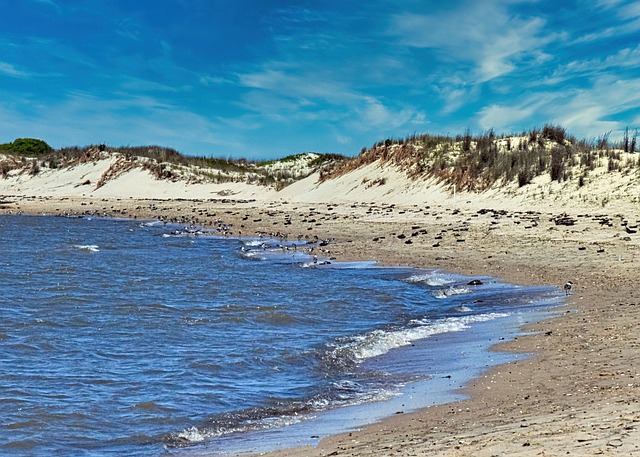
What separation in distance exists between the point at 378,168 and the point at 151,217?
12.3 m

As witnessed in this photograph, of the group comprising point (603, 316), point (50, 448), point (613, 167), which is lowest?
point (50, 448)

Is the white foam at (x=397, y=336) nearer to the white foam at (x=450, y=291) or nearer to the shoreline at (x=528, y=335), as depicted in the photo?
the shoreline at (x=528, y=335)

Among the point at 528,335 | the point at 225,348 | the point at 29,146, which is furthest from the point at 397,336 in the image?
the point at 29,146

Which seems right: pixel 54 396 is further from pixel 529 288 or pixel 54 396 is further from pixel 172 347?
pixel 529 288

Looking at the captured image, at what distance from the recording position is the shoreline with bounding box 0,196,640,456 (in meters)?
4.90

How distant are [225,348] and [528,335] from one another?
3.98 m

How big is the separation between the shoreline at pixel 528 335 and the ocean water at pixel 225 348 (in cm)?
58

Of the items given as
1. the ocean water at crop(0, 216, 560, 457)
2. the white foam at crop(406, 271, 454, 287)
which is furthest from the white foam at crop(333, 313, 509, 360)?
→ the white foam at crop(406, 271, 454, 287)

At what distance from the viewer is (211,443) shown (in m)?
6.11

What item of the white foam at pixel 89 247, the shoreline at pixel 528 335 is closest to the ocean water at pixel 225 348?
the shoreline at pixel 528 335

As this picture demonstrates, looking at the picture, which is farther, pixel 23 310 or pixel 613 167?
pixel 613 167

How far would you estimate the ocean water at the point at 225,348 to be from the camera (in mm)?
6523

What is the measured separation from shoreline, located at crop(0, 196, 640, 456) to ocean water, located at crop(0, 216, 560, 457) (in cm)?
58

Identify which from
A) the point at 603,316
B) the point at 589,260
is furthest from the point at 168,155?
the point at 603,316
